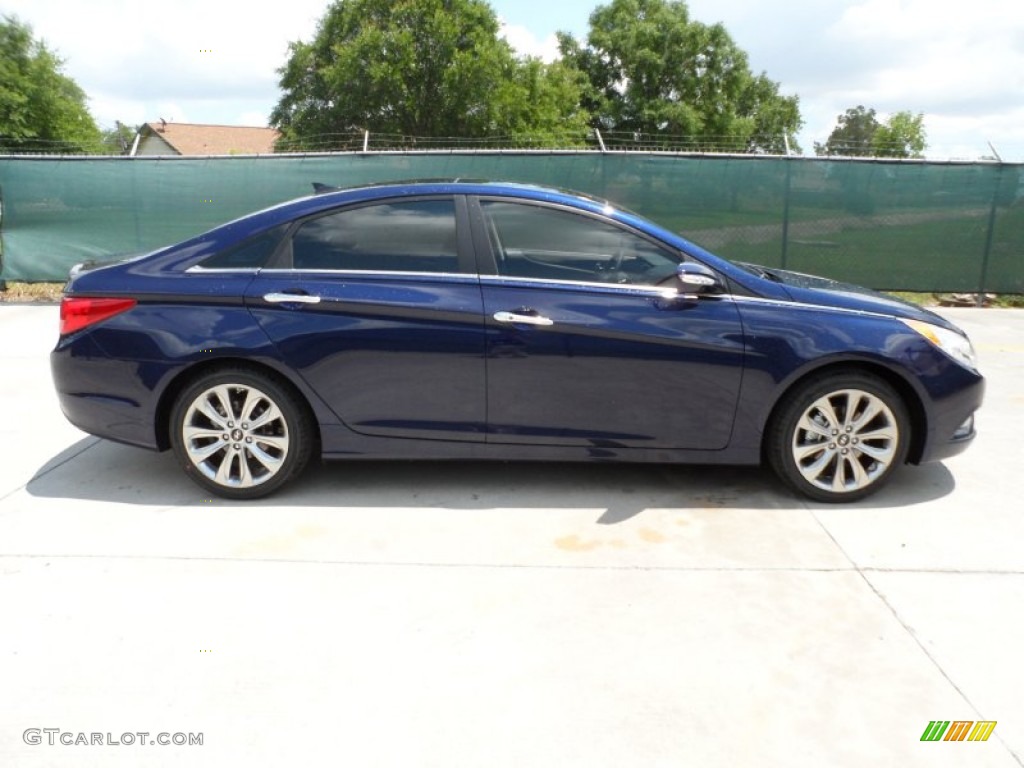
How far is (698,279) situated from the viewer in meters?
4.03

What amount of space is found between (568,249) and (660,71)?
51.5m

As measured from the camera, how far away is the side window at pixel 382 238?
4.25m

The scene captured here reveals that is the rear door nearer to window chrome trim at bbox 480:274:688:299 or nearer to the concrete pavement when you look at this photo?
window chrome trim at bbox 480:274:688:299

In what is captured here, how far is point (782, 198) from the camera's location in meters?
10.4

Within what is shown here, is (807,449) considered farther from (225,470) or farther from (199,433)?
(199,433)

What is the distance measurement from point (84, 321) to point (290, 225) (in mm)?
1142

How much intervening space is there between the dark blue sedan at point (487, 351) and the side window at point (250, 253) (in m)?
0.01

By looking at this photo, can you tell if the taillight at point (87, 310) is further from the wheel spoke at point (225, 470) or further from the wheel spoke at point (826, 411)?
the wheel spoke at point (826, 411)

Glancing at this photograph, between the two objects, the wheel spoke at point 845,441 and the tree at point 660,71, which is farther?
the tree at point 660,71

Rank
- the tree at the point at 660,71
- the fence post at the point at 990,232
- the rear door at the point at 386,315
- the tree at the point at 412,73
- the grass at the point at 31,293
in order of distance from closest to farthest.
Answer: the rear door at the point at 386,315 < the fence post at the point at 990,232 < the grass at the point at 31,293 < the tree at the point at 412,73 < the tree at the point at 660,71

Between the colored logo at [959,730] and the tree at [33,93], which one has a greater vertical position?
the tree at [33,93]

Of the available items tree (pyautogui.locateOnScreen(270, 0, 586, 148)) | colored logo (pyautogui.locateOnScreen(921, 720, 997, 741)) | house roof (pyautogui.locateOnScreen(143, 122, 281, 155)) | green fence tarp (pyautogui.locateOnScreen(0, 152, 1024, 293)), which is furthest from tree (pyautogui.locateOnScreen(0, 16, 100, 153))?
colored logo (pyautogui.locateOnScreen(921, 720, 997, 741))

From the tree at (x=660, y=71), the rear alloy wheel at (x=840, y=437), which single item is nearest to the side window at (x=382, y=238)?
the rear alloy wheel at (x=840, y=437)

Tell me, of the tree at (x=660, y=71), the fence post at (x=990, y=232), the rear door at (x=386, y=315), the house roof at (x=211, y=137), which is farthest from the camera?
the house roof at (x=211, y=137)
